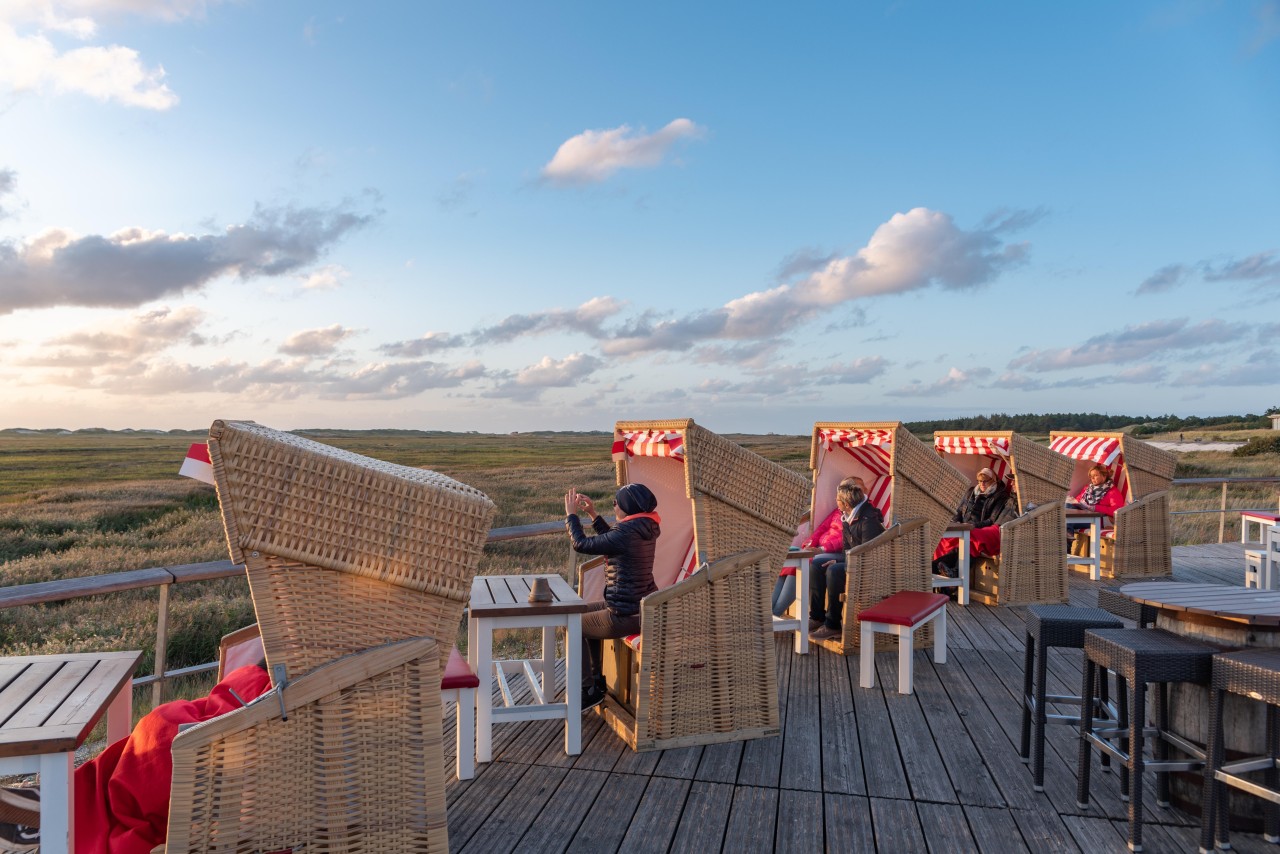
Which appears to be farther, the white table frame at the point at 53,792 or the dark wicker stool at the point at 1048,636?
the dark wicker stool at the point at 1048,636

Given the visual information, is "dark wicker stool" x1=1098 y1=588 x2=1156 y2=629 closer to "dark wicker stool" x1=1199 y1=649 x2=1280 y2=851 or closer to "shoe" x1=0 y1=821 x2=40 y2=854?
"dark wicker stool" x1=1199 y1=649 x2=1280 y2=851

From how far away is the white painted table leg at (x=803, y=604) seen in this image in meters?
6.07

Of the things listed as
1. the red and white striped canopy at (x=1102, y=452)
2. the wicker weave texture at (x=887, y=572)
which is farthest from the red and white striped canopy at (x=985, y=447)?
the wicker weave texture at (x=887, y=572)

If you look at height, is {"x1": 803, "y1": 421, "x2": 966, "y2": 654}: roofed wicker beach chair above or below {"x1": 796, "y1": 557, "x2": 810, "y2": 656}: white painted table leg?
above

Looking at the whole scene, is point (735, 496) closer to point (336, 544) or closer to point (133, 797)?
point (336, 544)

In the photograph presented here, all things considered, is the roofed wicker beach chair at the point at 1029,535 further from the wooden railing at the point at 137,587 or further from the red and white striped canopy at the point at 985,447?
the wooden railing at the point at 137,587

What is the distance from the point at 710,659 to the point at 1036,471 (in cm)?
598

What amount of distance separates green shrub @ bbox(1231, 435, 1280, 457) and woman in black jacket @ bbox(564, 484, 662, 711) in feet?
160

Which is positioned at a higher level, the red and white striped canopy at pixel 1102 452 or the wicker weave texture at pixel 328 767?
the red and white striped canopy at pixel 1102 452

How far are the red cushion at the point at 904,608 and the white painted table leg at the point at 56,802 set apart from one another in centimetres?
425

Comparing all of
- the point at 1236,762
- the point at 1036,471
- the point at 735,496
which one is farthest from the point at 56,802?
the point at 1036,471

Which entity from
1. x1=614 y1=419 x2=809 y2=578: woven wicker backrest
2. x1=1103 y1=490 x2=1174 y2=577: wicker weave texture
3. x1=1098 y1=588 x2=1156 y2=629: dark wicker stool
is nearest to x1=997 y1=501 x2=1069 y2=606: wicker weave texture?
x1=1103 y1=490 x2=1174 y2=577: wicker weave texture

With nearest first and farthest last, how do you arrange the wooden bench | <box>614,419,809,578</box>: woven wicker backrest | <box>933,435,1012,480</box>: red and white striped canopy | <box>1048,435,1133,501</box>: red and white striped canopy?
1. <box>614,419,809,578</box>: woven wicker backrest
2. the wooden bench
3. <box>933,435,1012,480</box>: red and white striped canopy
4. <box>1048,435,1133,501</box>: red and white striped canopy

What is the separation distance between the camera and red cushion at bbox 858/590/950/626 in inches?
202
